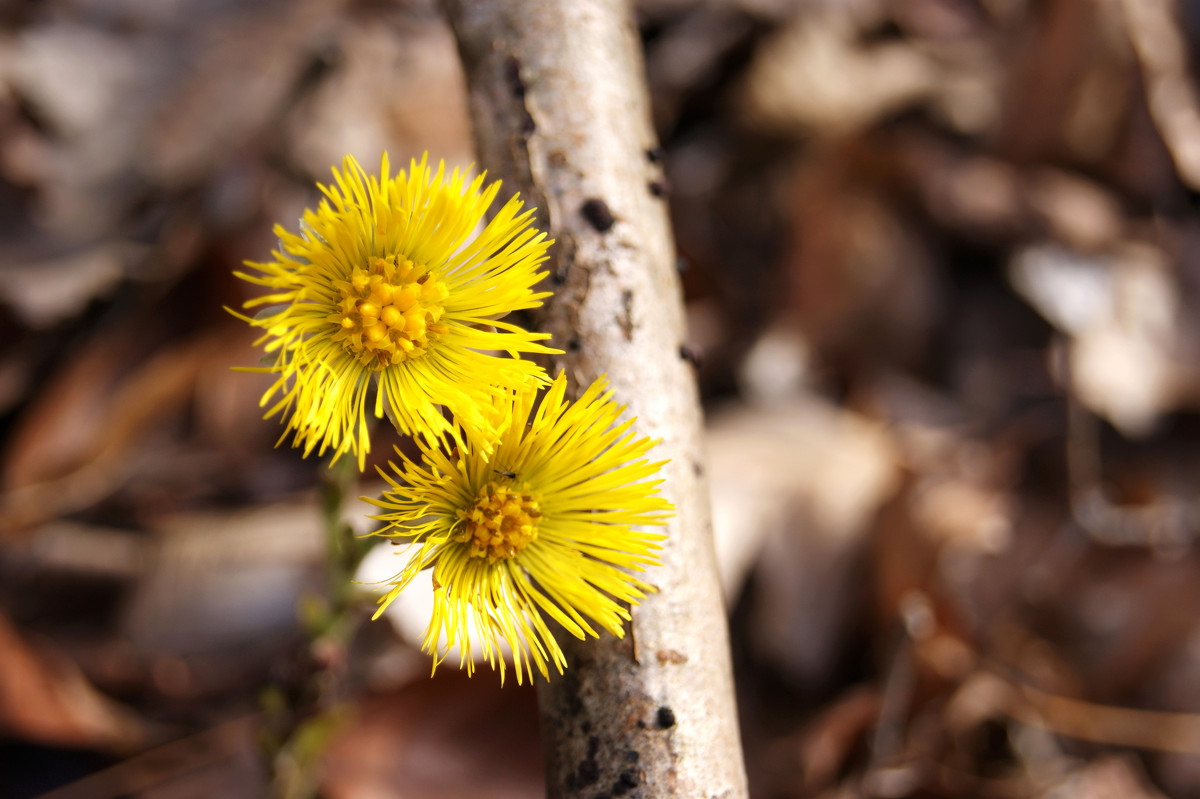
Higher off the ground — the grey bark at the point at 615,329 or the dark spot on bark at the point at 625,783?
the grey bark at the point at 615,329

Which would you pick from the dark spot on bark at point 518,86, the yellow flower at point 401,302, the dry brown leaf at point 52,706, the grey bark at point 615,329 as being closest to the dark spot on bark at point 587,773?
the grey bark at point 615,329

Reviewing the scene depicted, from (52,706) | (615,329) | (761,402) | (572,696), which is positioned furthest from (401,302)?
(761,402)

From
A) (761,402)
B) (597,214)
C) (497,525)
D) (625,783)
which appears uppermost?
(761,402)

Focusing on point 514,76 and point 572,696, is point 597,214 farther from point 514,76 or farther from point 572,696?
point 572,696

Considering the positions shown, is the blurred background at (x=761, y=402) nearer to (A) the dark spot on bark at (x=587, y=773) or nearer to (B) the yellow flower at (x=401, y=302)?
(B) the yellow flower at (x=401, y=302)

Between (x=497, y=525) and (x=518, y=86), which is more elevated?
(x=518, y=86)

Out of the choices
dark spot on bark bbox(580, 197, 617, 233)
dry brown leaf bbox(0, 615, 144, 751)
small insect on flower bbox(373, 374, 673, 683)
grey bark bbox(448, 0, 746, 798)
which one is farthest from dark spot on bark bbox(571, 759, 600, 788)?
dry brown leaf bbox(0, 615, 144, 751)

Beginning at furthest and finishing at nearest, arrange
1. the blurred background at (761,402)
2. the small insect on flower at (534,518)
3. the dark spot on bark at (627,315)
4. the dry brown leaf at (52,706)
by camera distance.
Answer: the blurred background at (761,402) < the dry brown leaf at (52,706) < the dark spot on bark at (627,315) < the small insect on flower at (534,518)
